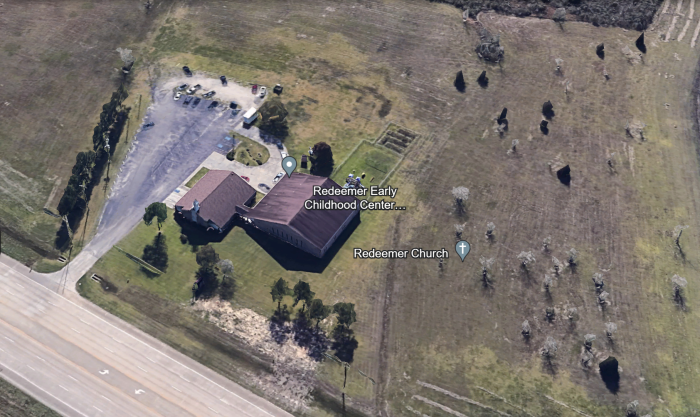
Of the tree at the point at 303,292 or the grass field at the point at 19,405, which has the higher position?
the tree at the point at 303,292

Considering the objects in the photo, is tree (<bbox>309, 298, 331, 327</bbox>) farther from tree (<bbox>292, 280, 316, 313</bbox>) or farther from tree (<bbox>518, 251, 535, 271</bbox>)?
tree (<bbox>518, 251, 535, 271</bbox>)

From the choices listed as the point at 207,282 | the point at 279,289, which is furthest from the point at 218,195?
the point at 279,289

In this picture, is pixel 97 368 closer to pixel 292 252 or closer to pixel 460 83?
pixel 292 252

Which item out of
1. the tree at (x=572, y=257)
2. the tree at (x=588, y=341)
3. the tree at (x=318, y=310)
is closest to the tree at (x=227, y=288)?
the tree at (x=318, y=310)

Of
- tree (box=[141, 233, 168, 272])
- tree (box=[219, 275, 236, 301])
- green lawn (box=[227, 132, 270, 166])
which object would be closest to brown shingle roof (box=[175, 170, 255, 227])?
tree (box=[141, 233, 168, 272])

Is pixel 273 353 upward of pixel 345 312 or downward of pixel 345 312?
downward

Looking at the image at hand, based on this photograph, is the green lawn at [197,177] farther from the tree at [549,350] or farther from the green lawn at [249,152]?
the tree at [549,350]
